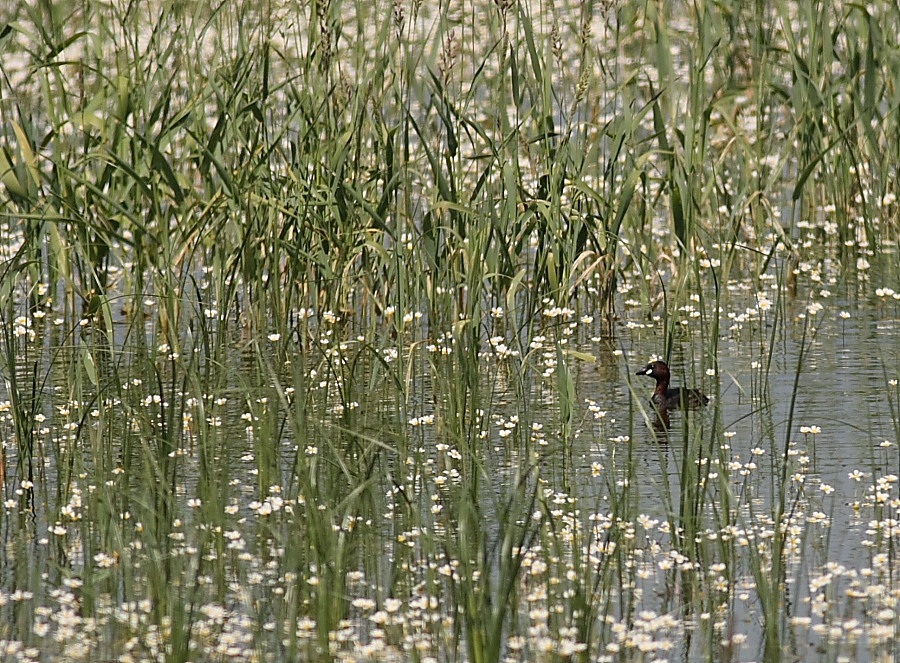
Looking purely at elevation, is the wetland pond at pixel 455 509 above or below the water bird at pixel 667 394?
below

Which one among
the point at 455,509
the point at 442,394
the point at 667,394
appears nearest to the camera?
the point at 455,509

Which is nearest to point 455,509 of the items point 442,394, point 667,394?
point 442,394

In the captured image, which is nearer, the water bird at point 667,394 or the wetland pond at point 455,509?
the wetland pond at point 455,509

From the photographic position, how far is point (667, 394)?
6.81 m

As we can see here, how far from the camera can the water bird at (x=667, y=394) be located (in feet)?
21.1

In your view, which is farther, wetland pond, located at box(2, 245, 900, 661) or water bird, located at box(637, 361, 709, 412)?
water bird, located at box(637, 361, 709, 412)

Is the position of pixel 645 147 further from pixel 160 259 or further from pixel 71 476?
pixel 71 476

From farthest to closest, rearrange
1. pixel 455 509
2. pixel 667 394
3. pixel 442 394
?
pixel 667 394
pixel 442 394
pixel 455 509

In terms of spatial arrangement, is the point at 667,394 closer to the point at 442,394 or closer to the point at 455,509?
the point at 442,394

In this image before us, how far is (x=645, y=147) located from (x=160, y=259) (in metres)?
3.53

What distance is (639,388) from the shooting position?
6.96 m

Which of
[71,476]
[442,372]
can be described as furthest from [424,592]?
[442,372]

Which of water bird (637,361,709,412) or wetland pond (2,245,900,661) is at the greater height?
water bird (637,361,709,412)

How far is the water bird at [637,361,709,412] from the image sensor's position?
6.45 meters
